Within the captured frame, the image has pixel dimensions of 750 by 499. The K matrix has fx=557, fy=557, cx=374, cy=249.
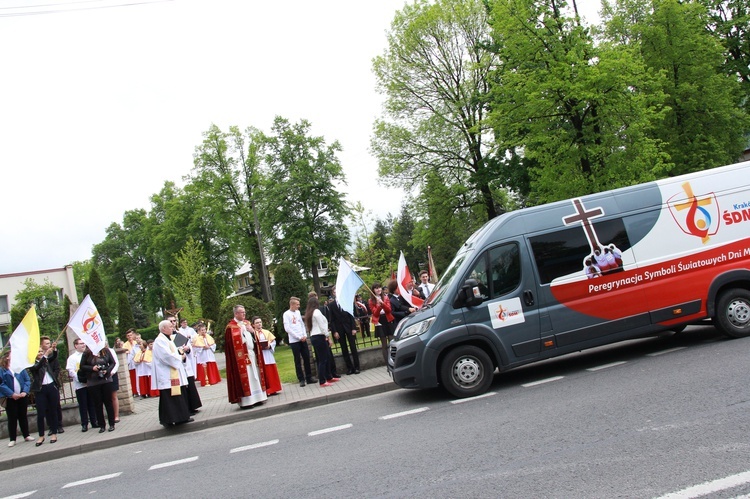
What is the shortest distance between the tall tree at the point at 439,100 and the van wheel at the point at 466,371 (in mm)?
22646

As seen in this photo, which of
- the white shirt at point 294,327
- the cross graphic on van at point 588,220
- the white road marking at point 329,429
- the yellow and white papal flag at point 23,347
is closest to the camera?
the white road marking at point 329,429

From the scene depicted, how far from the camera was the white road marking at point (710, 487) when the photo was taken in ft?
13.1

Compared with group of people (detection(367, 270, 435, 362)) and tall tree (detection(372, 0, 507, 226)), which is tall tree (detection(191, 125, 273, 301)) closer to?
tall tree (detection(372, 0, 507, 226))

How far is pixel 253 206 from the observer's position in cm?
4603

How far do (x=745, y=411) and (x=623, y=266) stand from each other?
3612 millimetres

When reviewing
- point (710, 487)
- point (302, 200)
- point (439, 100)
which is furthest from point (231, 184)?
point (710, 487)

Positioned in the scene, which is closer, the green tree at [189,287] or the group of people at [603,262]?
the group of people at [603,262]

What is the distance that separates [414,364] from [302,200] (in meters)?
37.9

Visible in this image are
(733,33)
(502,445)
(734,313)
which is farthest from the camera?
(733,33)

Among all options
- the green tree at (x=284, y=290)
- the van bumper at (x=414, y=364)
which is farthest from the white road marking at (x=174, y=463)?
the green tree at (x=284, y=290)

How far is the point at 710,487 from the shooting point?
160 inches

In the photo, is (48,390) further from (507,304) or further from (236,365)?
(507,304)

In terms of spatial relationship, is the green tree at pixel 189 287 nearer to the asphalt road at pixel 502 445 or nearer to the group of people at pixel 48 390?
the group of people at pixel 48 390

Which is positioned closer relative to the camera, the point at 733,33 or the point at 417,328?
the point at 417,328
